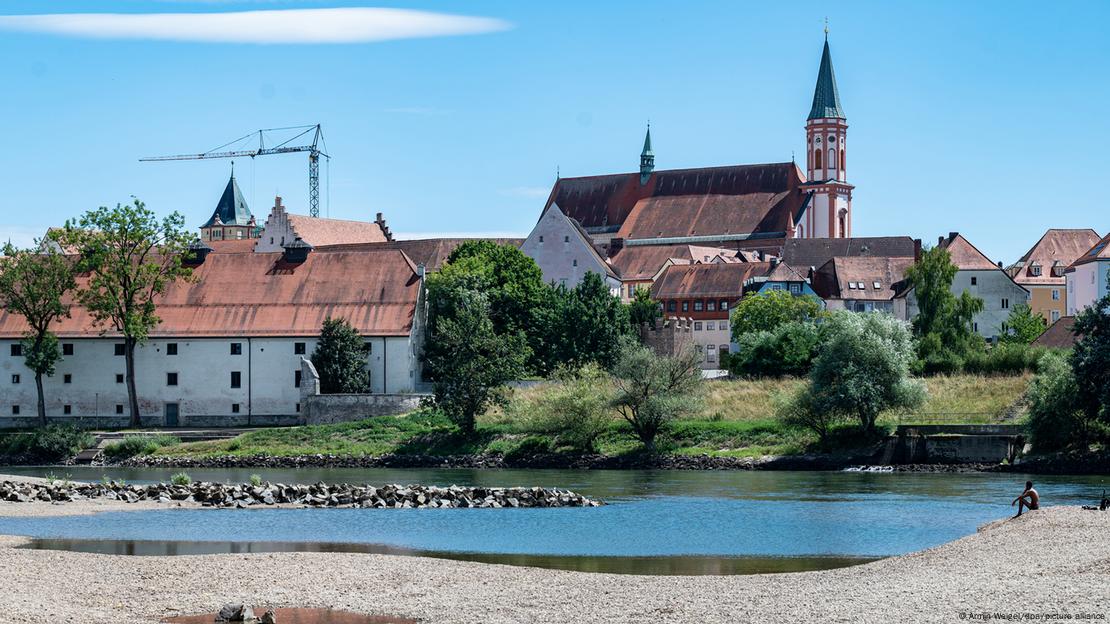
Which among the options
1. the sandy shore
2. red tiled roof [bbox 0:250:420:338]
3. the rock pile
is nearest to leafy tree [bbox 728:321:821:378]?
red tiled roof [bbox 0:250:420:338]

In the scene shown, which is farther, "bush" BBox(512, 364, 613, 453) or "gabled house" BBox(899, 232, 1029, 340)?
"gabled house" BBox(899, 232, 1029, 340)

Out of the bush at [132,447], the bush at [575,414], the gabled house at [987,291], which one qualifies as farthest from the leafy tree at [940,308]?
the bush at [132,447]

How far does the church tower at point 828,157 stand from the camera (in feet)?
516

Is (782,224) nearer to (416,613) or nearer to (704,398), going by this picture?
(704,398)

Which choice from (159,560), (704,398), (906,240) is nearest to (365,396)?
(704,398)

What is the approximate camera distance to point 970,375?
80250 millimetres

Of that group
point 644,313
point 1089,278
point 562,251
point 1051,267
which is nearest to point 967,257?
point 1089,278

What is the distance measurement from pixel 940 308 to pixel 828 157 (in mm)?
68040

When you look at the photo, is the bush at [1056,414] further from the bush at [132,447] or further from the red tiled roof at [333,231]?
the red tiled roof at [333,231]

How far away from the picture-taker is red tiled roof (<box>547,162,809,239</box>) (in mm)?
153875

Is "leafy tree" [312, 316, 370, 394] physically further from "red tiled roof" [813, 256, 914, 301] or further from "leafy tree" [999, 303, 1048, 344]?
"red tiled roof" [813, 256, 914, 301]

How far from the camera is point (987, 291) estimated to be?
112938mm

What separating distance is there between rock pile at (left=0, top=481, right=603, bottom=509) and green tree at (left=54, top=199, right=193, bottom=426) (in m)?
30.9

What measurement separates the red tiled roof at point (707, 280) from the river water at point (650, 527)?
56.8 metres
